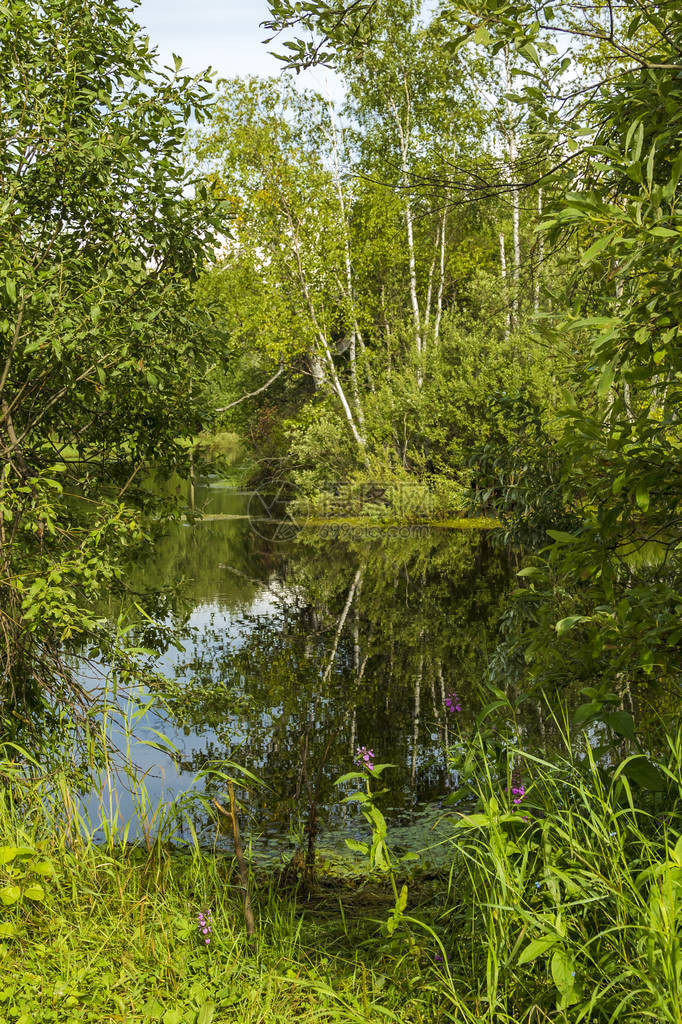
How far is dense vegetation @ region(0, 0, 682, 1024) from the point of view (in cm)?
280

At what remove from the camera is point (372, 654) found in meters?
10.8

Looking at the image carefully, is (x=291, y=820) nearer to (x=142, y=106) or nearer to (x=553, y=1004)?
(x=553, y=1004)

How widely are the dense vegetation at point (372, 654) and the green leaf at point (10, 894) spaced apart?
0.01m

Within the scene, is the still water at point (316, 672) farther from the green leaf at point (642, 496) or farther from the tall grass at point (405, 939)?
the green leaf at point (642, 496)

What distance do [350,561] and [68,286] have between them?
Result: 12.9m

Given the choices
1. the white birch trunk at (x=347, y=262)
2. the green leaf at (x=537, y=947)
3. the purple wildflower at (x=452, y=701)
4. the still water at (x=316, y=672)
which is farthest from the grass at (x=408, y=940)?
the white birch trunk at (x=347, y=262)

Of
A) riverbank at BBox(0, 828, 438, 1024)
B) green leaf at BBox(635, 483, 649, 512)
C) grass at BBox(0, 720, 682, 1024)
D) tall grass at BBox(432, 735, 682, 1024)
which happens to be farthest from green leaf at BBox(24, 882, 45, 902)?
green leaf at BBox(635, 483, 649, 512)

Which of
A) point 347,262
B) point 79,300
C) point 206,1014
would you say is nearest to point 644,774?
point 206,1014

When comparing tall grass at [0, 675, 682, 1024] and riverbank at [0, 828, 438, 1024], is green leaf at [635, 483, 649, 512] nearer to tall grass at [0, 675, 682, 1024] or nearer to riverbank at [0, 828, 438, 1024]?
tall grass at [0, 675, 682, 1024]

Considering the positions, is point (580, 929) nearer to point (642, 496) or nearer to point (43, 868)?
point (642, 496)

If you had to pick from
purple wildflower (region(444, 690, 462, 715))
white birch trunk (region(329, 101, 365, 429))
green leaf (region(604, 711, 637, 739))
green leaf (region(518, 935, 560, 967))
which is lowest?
purple wildflower (region(444, 690, 462, 715))

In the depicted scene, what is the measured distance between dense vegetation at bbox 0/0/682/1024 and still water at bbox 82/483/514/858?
287mm

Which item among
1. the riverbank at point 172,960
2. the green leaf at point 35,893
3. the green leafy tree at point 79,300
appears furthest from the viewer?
the green leafy tree at point 79,300

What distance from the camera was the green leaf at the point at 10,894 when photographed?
316 centimetres
